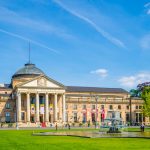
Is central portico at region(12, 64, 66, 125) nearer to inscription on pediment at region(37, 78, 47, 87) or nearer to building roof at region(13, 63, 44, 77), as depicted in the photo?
inscription on pediment at region(37, 78, 47, 87)

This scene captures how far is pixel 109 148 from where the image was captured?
95.2 ft

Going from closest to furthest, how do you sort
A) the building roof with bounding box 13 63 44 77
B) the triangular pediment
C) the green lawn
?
the green lawn
the triangular pediment
the building roof with bounding box 13 63 44 77

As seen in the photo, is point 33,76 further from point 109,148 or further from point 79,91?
point 109,148

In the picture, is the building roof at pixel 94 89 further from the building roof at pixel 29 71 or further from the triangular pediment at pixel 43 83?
the triangular pediment at pixel 43 83

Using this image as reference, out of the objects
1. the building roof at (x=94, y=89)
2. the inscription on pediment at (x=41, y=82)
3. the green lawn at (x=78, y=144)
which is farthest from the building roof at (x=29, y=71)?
the green lawn at (x=78, y=144)

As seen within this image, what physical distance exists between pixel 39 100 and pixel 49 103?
3569 millimetres

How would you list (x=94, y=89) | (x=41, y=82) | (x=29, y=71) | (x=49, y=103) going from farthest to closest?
(x=94, y=89), (x=29, y=71), (x=49, y=103), (x=41, y=82)

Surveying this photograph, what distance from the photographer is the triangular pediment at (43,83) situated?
123m

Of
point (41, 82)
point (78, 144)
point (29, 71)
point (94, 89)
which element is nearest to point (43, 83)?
point (41, 82)

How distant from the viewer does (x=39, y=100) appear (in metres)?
127

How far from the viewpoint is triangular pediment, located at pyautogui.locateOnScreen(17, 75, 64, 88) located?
123256 mm

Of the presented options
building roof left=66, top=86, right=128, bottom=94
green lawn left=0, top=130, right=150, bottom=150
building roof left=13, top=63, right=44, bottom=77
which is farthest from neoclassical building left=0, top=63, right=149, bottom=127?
green lawn left=0, top=130, right=150, bottom=150

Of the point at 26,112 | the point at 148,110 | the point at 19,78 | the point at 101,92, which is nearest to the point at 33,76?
the point at 19,78

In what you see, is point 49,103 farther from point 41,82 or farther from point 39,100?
point 41,82
